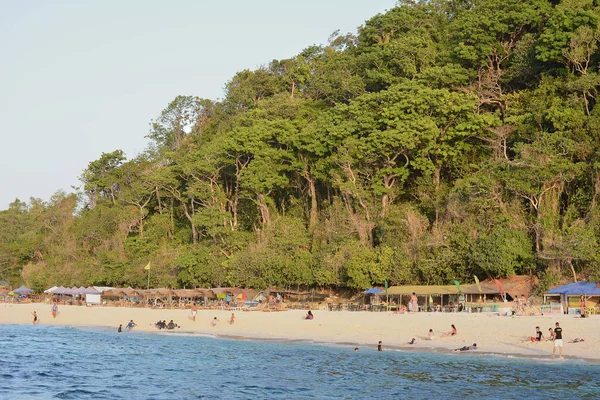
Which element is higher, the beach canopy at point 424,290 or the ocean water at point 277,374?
the beach canopy at point 424,290

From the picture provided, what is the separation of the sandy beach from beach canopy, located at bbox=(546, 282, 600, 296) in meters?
2.57

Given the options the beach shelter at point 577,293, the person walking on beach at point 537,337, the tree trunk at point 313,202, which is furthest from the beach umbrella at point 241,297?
the person walking on beach at point 537,337

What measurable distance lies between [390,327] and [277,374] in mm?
10086

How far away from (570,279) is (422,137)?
1346cm

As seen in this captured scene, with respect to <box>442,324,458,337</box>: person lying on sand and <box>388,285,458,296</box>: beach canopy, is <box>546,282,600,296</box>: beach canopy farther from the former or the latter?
<box>442,324,458,337</box>: person lying on sand

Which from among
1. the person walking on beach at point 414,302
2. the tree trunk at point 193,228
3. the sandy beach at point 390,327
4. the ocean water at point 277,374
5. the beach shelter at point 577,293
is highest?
the tree trunk at point 193,228

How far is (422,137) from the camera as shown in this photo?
139ft

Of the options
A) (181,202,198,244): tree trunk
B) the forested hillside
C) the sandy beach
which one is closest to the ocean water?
the sandy beach

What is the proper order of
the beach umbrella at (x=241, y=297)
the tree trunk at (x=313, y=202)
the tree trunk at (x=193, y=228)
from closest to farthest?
the beach umbrella at (x=241, y=297) < the tree trunk at (x=313, y=202) < the tree trunk at (x=193, y=228)

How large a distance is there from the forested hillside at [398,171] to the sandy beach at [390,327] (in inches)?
228

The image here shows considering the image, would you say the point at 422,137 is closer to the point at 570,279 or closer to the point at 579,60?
the point at 579,60

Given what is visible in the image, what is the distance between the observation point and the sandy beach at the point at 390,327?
78.9 feet

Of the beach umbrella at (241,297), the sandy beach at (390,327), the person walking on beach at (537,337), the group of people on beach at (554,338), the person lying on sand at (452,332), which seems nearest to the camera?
the group of people on beach at (554,338)

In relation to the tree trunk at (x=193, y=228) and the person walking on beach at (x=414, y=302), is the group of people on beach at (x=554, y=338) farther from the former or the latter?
the tree trunk at (x=193, y=228)
